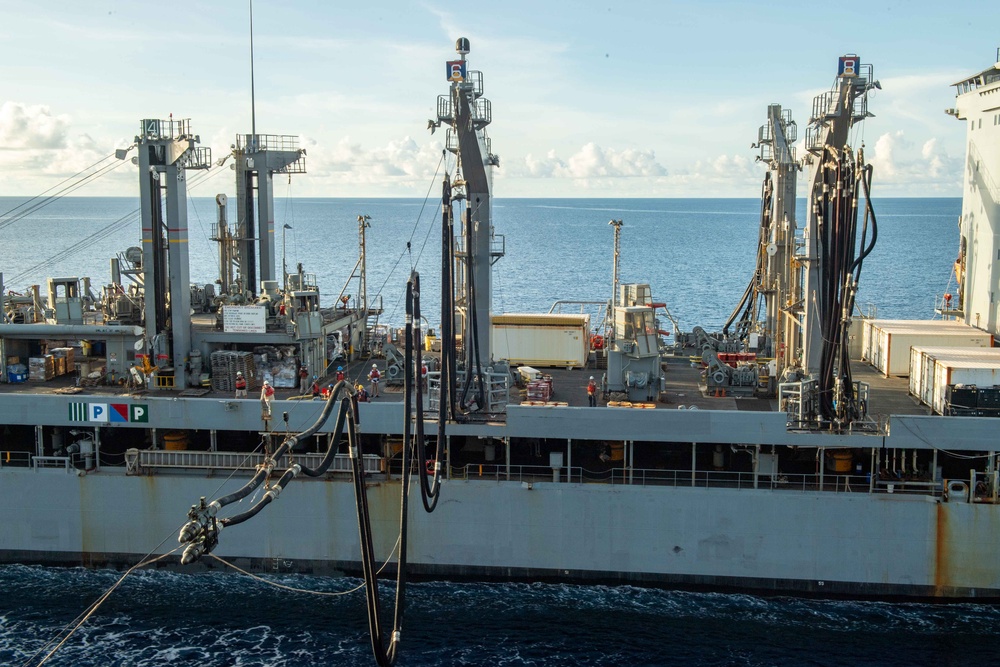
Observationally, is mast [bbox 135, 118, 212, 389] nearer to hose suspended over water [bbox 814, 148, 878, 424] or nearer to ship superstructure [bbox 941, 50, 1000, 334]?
hose suspended over water [bbox 814, 148, 878, 424]

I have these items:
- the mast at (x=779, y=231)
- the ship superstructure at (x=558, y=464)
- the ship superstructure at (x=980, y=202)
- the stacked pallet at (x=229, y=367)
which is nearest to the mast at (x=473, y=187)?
the ship superstructure at (x=558, y=464)

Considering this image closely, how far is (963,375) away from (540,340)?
1285cm

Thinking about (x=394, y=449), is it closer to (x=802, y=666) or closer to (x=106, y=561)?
(x=106, y=561)

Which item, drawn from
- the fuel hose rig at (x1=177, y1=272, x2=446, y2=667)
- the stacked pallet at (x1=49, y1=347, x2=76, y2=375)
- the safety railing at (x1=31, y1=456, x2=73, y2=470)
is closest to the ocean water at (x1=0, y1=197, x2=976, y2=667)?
the safety railing at (x1=31, y1=456, x2=73, y2=470)

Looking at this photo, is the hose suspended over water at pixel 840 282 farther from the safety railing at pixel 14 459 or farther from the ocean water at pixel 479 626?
the safety railing at pixel 14 459

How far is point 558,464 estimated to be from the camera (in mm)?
24703

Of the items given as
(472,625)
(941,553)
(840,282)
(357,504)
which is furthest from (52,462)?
(941,553)

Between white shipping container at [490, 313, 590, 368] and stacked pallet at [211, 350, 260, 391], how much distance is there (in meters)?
8.14

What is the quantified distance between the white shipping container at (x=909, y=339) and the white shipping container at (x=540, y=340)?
32.3ft

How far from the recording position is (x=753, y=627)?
22.8 meters

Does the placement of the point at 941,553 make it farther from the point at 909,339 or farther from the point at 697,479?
the point at 909,339

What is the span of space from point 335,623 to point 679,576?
8805mm

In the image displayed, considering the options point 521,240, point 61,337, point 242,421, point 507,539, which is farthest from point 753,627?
point 521,240

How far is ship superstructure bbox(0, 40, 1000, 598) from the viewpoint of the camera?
23734mm
